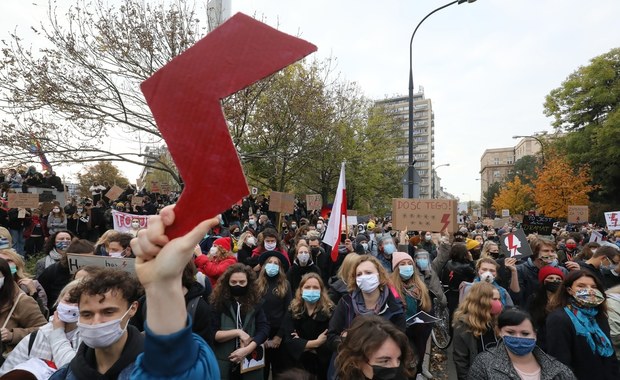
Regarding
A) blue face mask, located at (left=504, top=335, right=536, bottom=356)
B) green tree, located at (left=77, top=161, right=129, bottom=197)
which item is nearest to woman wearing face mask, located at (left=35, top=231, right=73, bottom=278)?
blue face mask, located at (left=504, top=335, right=536, bottom=356)

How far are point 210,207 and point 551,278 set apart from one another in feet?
15.2

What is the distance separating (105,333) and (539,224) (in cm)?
1186

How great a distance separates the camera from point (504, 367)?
2.86 meters

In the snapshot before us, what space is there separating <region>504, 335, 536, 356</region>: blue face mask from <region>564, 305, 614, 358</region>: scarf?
78 centimetres

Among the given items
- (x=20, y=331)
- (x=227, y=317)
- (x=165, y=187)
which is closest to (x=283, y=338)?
(x=227, y=317)

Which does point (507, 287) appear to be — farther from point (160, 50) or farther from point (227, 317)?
point (160, 50)

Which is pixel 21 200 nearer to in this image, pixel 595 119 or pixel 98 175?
pixel 595 119

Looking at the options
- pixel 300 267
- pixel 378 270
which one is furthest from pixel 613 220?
pixel 378 270

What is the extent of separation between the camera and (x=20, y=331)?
3322 millimetres

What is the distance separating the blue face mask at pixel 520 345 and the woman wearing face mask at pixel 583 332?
0.67 meters

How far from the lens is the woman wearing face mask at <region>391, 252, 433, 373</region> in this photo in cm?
Answer: 503

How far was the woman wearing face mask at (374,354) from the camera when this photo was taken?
2.46 meters

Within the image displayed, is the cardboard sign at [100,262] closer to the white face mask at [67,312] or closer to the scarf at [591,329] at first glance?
the white face mask at [67,312]

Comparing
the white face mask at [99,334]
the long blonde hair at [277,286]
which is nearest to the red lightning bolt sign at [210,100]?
the white face mask at [99,334]
